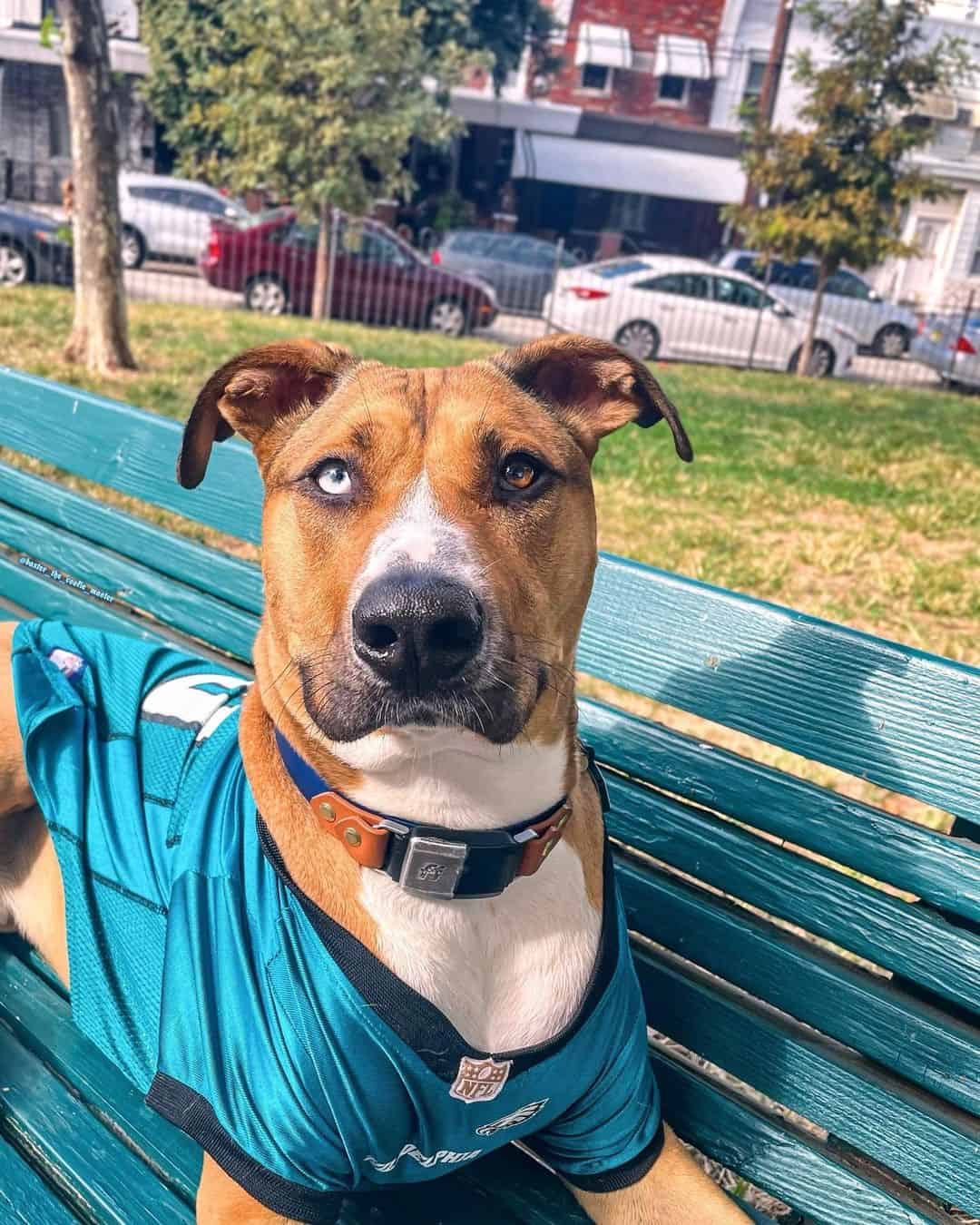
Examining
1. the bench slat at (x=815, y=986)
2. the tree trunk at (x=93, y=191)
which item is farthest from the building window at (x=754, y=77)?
the bench slat at (x=815, y=986)

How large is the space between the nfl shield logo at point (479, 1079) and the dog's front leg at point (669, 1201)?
1.12 feet

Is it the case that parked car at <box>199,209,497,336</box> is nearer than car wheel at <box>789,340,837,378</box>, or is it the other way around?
parked car at <box>199,209,497,336</box>

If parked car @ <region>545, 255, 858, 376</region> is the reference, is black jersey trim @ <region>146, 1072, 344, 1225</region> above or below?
above

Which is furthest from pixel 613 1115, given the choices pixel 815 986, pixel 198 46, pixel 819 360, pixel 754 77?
pixel 754 77

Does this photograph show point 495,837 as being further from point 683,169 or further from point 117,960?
point 683,169

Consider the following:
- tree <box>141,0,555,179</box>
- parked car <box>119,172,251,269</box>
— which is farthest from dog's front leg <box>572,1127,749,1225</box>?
tree <box>141,0,555,179</box>

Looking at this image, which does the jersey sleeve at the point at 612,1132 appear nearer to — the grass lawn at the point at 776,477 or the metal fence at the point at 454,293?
the grass lawn at the point at 776,477

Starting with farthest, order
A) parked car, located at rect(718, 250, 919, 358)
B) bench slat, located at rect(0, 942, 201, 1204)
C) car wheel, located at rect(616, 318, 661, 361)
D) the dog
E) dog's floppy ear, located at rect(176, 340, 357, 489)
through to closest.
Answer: parked car, located at rect(718, 250, 919, 358)
car wheel, located at rect(616, 318, 661, 361)
dog's floppy ear, located at rect(176, 340, 357, 489)
bench slat, located at rect(0, 942, 201, 1204)
the dog

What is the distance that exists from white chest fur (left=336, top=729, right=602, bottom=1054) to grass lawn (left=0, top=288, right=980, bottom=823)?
7.20ft

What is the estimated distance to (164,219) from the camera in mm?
20312

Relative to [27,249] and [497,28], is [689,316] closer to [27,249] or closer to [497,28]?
[27,249]

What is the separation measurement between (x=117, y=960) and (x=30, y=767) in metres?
0.45

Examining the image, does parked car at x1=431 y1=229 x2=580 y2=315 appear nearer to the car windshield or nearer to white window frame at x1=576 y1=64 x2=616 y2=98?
the car windshield

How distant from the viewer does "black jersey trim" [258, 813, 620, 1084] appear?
1724 mm
